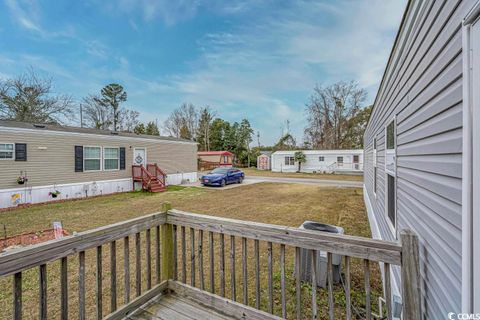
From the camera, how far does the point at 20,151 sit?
8.62m

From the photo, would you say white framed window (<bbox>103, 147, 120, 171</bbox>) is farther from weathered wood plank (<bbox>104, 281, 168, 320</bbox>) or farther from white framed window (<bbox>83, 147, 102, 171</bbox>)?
weathered wood plank (<bbox>104, 281, 168, 320</bbox>)

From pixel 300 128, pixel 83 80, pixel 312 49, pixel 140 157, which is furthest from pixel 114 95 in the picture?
pixel 300 128

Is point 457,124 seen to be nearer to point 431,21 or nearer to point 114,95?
point 431,21

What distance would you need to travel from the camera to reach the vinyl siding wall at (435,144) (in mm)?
1155

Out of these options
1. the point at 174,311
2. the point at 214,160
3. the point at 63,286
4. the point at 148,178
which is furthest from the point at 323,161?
the point at 63,286

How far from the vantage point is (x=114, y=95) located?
2814cm

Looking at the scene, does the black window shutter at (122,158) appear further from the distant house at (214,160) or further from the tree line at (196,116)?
the distant house at (214,160)

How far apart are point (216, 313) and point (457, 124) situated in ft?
8.04

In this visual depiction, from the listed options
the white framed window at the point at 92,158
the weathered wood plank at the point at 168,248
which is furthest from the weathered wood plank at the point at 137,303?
the white framed window at the point at 92,158

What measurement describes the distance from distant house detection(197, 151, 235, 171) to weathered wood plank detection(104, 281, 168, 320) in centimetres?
2658

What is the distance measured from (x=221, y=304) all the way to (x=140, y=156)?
12.5 m

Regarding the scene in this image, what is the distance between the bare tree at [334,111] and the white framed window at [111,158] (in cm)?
2787

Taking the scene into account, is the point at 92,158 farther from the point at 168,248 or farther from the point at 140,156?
the point at 168,248

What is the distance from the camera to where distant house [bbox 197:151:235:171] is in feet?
95.8
